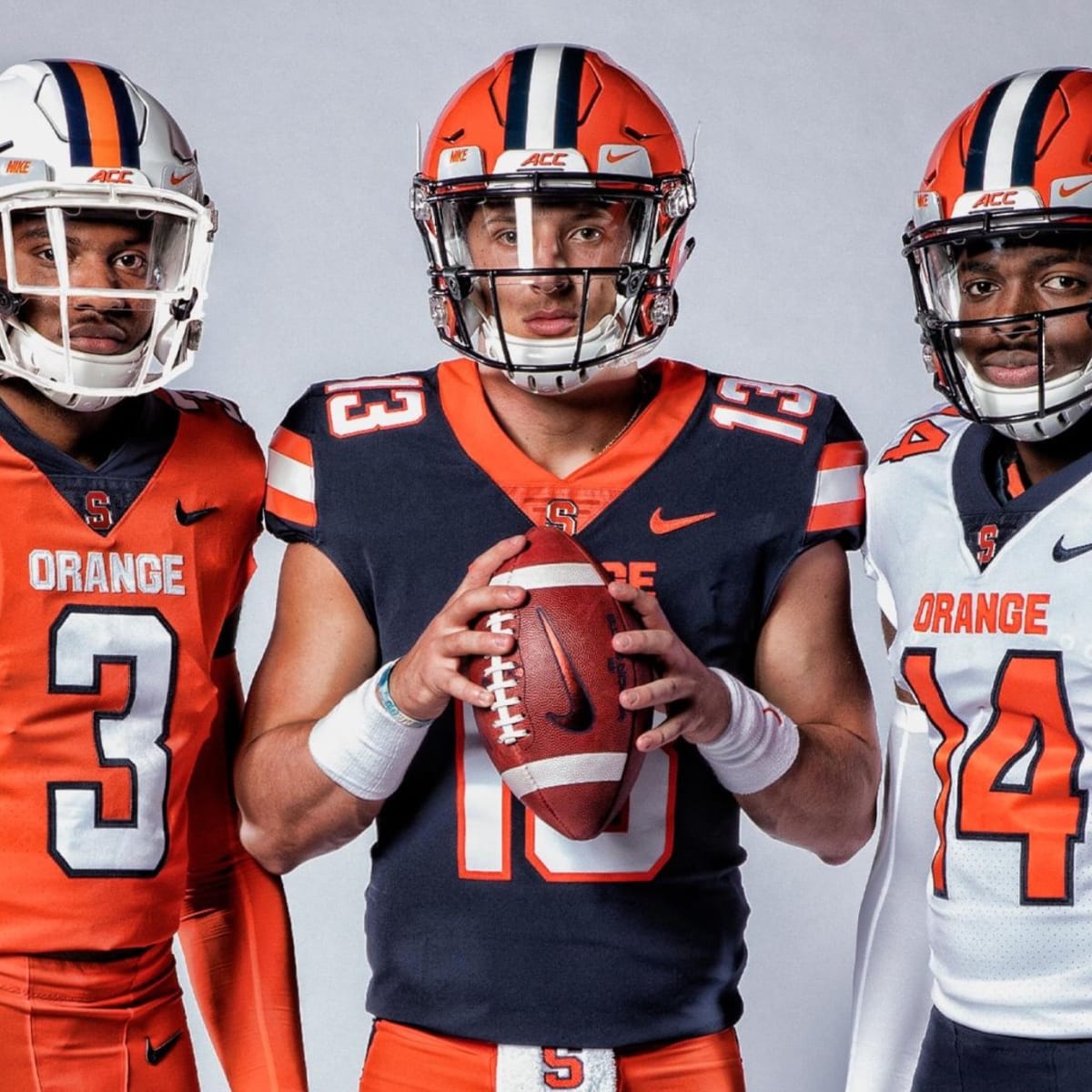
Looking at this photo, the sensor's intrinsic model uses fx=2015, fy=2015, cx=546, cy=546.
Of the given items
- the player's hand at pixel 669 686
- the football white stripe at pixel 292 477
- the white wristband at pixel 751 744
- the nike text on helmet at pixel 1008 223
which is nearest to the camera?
the player's hand at pixel 669 686

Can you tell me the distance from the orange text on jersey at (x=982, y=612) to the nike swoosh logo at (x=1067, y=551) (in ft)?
0.15

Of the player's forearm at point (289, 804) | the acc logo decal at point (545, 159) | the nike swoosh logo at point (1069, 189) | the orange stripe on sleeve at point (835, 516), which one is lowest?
the player's forearm at point (289, 804)

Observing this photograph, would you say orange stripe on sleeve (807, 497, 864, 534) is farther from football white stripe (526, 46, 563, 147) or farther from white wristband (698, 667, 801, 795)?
football white stripe (526, 46, 563, 147)

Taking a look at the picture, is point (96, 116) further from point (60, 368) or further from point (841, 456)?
point (841, 456)

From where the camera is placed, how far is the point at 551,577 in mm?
2096

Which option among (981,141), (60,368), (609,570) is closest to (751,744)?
(609,570)

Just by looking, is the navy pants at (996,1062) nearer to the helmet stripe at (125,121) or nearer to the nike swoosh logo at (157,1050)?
the nike swoosh logo at (157,1050)

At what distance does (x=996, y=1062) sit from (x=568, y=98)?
1.20 metres

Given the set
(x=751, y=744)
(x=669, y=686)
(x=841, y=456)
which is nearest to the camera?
(x=669, y=686)

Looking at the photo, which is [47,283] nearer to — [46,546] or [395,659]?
[46,546]

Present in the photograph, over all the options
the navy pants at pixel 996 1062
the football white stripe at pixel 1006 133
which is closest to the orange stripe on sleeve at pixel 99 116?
the football white stripe at pixel 1006 133

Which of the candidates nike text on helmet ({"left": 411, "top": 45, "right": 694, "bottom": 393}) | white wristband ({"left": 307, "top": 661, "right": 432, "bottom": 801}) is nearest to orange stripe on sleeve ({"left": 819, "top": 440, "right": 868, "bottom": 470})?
nike text on helmet ({"left": 411, "top": 45, "right": 694, "bottom": 393})

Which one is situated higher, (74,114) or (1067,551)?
(74,114)

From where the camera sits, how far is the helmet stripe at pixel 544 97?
2.35 m
